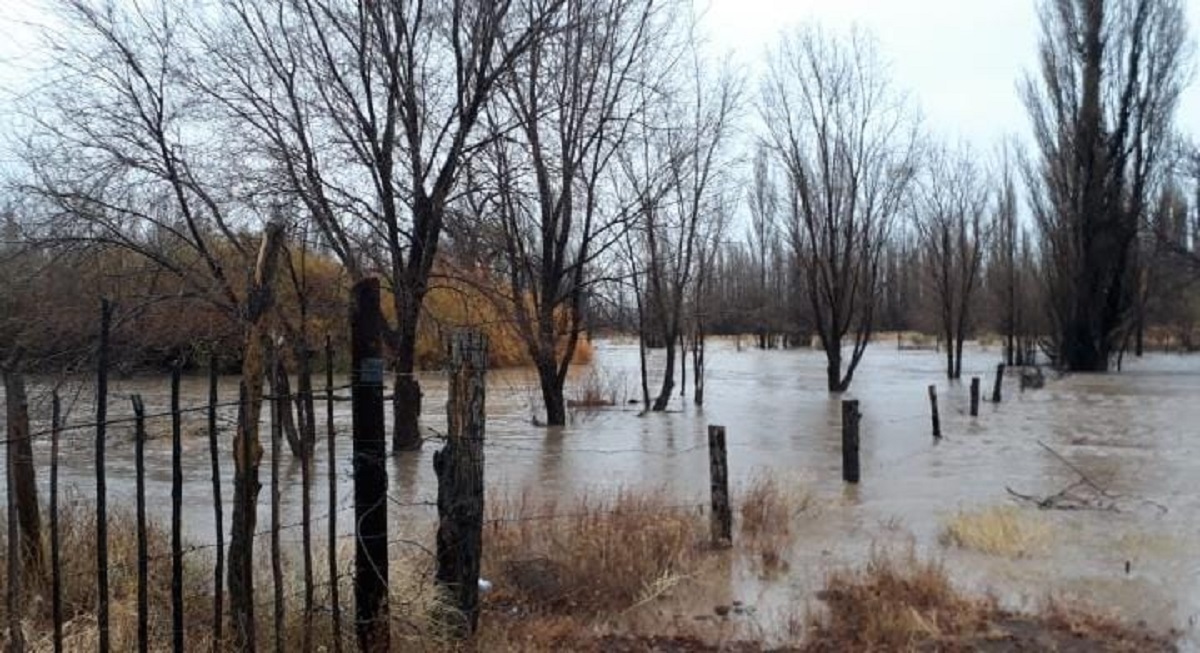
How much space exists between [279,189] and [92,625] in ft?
27.3

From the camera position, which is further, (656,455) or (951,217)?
(951,217)

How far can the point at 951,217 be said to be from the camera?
39.1 m

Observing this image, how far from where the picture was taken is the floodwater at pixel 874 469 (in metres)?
7.17

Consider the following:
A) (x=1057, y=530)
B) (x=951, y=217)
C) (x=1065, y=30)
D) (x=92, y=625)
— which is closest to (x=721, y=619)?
(x=92, y=625)

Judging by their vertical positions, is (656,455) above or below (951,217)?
below

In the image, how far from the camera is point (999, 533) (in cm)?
800

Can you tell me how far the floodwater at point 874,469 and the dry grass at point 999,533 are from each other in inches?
4.8

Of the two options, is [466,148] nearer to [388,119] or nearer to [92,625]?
[388,119]

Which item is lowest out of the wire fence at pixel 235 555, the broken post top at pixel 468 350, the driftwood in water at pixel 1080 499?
the driftwood in water at pixel 1080 499

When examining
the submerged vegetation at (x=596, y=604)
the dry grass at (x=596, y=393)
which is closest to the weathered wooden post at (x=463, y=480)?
the submerged vegetation at (x=596, y=604)

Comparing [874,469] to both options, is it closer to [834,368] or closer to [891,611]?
[891,611]

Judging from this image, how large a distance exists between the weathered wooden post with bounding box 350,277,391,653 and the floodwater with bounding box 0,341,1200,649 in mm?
860

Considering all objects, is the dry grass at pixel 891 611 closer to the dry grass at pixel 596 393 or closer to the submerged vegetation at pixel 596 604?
the submerged vegetation at pixel 596 604

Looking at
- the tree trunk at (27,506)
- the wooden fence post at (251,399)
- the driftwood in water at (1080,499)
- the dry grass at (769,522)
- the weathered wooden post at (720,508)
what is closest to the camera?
the wooden fence post at (251,399)
